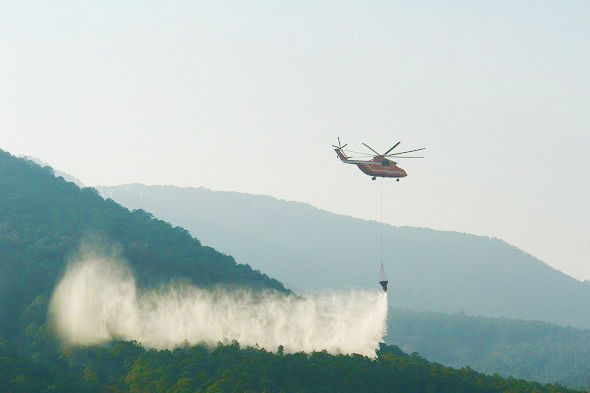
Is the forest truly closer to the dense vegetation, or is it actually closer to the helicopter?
the dense vegetation

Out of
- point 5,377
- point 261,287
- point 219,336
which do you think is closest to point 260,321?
point 219,336

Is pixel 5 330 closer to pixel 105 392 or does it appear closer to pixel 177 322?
pixel 177 322

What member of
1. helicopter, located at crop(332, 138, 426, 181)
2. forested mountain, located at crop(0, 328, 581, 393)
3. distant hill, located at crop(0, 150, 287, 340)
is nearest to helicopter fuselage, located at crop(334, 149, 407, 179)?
helicopter, located at crop(332, 138, 426, 181)

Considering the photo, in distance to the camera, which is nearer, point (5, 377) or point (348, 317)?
point (5, 377)

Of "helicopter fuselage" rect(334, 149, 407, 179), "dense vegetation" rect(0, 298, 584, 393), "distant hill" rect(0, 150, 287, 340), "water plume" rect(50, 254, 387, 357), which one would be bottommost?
"dense vegetation" rect(0, 298, 584, 393)

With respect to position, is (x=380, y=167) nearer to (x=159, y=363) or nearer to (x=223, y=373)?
(x=223, y=373)

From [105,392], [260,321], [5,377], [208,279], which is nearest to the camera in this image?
[5,377]

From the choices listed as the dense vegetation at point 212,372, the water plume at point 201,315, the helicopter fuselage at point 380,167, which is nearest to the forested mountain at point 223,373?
the dense vegetation at point 212,372

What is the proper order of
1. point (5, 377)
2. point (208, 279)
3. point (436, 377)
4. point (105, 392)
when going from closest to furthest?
point (5, 377), point (105, 392), point (436, 377), point (208, 279)

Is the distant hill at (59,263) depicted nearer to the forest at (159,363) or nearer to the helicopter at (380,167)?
the forest at (159,363)
